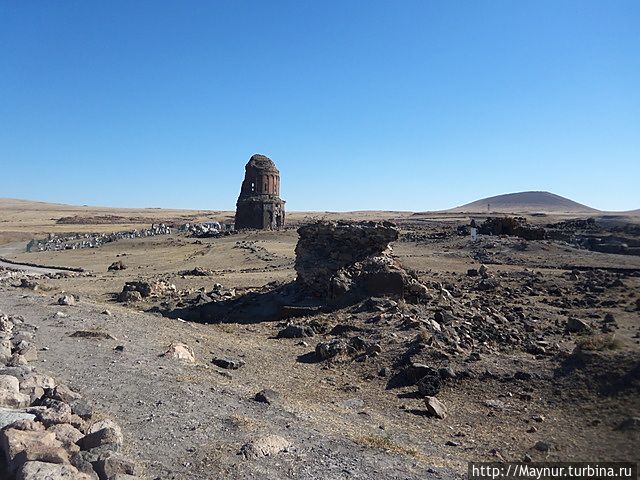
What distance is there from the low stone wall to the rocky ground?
0.37 metres

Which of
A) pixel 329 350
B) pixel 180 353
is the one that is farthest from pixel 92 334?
pixel 329 350

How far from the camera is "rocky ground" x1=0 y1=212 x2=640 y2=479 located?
5391mm

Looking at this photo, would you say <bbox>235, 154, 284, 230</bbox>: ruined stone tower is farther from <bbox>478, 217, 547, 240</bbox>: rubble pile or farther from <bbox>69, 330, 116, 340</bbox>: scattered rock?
<bbox>69, 330, 116, 340</bbox>: scattered rock

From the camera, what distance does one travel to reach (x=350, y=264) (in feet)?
49.3

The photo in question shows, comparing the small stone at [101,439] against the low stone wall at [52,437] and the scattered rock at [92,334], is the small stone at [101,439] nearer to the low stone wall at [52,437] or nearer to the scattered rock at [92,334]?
the low stone wall at [52,437]

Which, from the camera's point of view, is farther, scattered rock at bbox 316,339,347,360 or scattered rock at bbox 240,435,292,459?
scattered rock at bbox 316,339,347,360

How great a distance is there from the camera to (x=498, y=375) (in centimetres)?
841

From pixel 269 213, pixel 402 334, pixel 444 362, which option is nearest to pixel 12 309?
pixel 402 334

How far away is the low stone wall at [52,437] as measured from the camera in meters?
4.02

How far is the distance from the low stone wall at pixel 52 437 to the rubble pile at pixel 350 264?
898 cm

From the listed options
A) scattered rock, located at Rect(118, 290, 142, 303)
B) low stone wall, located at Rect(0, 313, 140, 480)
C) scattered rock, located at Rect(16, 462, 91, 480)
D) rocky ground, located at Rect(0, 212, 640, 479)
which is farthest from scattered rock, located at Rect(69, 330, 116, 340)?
scattered rock, located at Rect(118, 290, 142, 303)

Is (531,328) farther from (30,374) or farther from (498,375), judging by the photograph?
(30,374)

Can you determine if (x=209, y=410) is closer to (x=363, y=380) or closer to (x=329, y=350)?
(x=363, y=380)

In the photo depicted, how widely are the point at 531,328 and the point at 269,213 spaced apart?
110 ft
